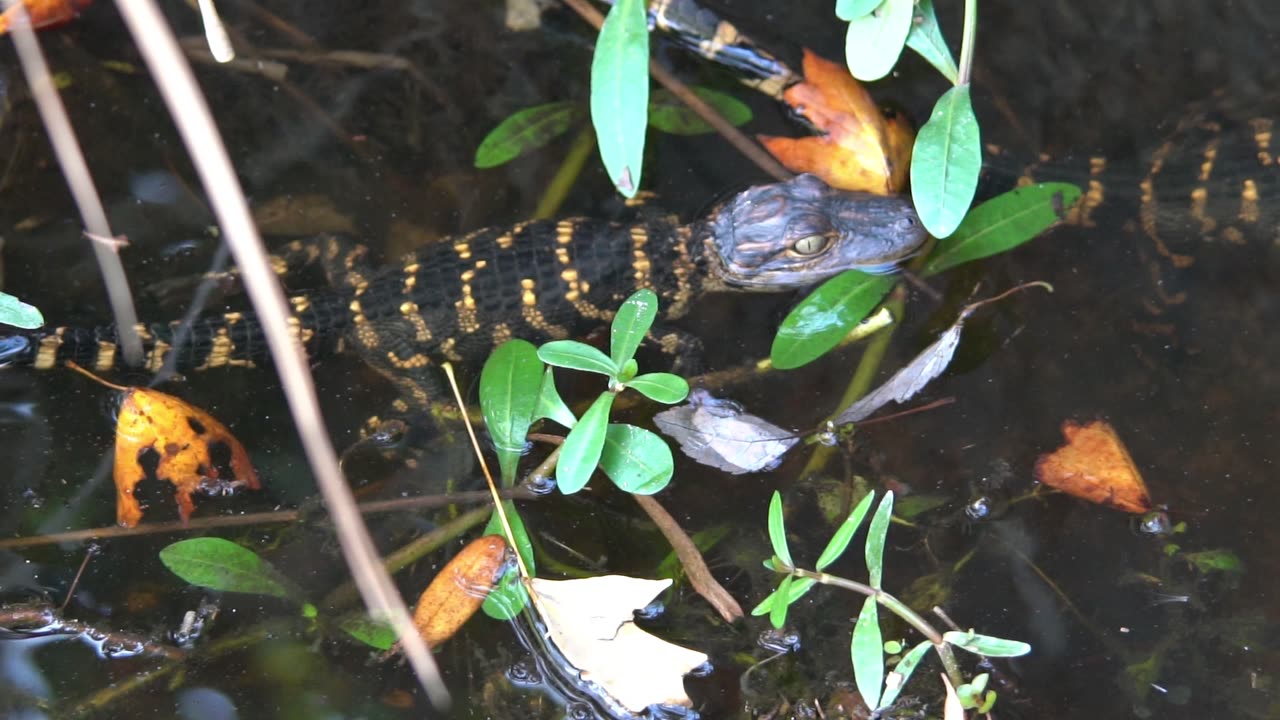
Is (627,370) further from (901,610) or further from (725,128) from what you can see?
(725,128)

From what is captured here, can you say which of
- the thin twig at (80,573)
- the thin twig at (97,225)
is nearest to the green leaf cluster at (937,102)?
the thin twig at (97,225)

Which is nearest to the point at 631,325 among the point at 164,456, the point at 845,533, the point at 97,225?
the point at 845,533

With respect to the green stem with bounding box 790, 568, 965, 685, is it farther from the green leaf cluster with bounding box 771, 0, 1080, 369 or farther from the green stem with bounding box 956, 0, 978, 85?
the green stem with bounding box 956, 0, 978, 85

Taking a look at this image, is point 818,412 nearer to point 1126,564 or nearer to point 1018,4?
point 1126,564

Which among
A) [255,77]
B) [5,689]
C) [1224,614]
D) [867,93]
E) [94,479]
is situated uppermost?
[255,77]

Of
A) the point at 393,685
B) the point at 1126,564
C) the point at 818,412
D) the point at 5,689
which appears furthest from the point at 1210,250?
the point at 5,689

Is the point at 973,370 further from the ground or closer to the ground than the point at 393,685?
further from the ground

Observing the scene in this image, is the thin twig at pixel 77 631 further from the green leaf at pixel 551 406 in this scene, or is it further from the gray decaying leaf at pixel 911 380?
the gray decaying leaf at pixel 911 380
